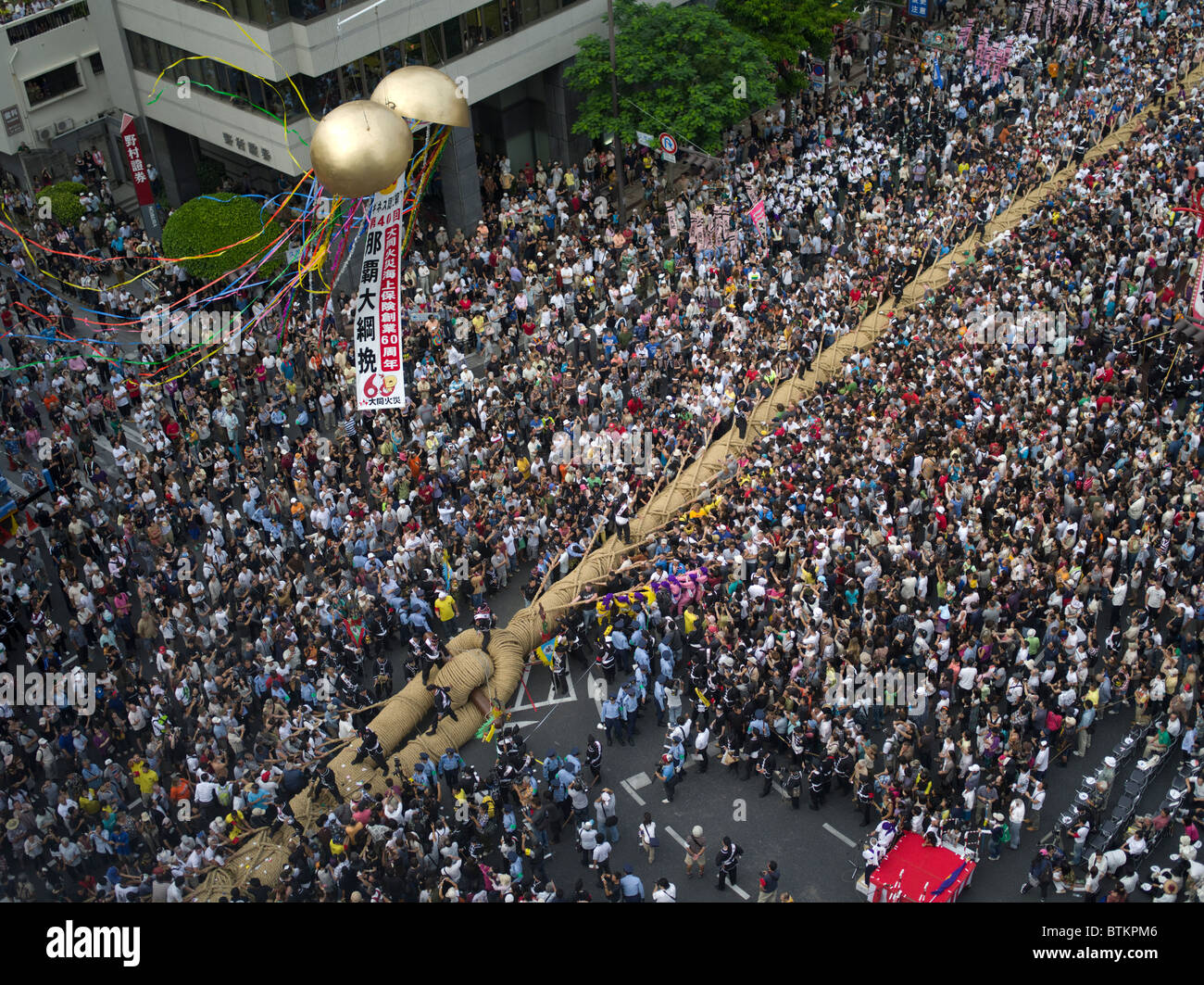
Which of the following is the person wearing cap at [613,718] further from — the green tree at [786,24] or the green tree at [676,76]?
the green tree at [786,24]

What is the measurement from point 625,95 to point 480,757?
2217 centimetres

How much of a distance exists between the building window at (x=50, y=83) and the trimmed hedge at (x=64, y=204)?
3.36m

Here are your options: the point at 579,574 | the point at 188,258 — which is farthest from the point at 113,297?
the point at 579,574

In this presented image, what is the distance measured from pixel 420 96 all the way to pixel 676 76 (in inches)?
602

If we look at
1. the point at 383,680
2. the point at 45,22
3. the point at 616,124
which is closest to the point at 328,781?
the point at 383,680

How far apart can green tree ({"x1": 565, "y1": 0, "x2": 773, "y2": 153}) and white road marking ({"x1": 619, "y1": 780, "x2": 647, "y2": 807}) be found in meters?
20.9

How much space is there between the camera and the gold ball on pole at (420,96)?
22641mm

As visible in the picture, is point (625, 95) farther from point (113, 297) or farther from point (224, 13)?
point (113, 297)

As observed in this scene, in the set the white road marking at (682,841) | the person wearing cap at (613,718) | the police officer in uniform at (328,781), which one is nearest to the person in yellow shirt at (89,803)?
the police officer in uniform at (328,781)

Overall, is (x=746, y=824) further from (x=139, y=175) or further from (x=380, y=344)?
(x=139, y=175)

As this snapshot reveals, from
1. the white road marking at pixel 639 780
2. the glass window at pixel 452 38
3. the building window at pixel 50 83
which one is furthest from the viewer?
the building window at pixel 50 83

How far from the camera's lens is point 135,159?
38.3 meters

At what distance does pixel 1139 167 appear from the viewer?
1391 inches

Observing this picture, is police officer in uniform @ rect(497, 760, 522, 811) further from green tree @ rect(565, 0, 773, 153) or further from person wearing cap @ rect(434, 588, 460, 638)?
green tree @ rect(565, 0, 773, 153)
